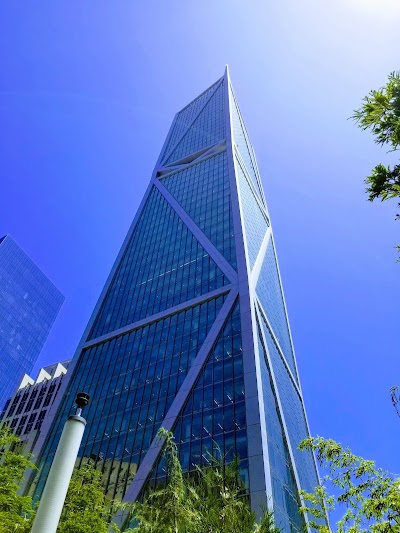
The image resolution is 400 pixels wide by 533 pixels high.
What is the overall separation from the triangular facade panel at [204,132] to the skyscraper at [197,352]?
11.3 metres

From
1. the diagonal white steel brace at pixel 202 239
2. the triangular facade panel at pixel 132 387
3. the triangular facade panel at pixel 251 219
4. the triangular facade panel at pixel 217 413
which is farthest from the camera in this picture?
the triangular facade panel at pixel 251 219

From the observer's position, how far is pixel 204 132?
104 meters

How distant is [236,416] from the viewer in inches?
1448

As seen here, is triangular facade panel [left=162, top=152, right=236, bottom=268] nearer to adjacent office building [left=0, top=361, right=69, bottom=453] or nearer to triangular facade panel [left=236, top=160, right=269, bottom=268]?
triangular facade panel [left=236, top=160, right=269, bottom=268]

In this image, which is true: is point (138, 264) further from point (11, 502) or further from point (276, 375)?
point (11, 502)

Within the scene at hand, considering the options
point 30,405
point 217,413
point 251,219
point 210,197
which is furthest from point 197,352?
point 30,405

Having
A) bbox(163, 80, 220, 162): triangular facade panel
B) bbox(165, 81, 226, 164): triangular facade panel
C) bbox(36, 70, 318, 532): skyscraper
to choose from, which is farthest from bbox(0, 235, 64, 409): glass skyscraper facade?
bbox(165, 81, 226, 164): triangular facade panel

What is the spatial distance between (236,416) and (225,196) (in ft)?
138

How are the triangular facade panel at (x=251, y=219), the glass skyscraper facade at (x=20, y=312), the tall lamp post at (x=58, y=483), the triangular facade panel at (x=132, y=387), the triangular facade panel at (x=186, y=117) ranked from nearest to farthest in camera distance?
the tall lamp post at (x=58, y=483) → the triangular facade panel at (x=132, y=387) → the triangular facade panel at (x=251, y=219) → the triangular facade panel at (x=186, y=117) → the glass skyscraper facade at (x=20, y=312)

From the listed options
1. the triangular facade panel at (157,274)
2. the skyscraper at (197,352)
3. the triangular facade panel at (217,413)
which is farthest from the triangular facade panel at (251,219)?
the triangular facade panel at (217,413)

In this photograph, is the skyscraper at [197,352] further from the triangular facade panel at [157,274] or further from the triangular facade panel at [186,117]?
the triangular facade panel at [186,117]

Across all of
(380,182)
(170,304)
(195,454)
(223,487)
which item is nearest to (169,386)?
(195,454)

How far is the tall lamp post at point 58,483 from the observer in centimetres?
840

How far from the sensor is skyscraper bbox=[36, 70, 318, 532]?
37031 mm
